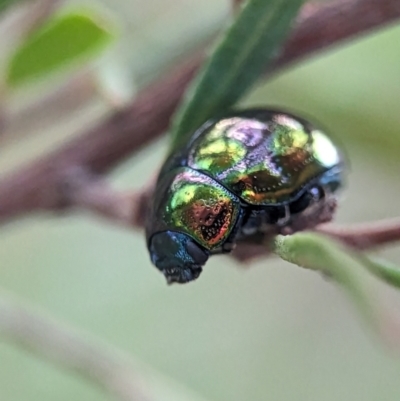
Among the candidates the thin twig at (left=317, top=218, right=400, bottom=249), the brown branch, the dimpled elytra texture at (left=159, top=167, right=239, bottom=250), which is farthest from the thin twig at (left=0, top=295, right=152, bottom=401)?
the thin twig at (left=317, top=218, right=400, bottom=249)

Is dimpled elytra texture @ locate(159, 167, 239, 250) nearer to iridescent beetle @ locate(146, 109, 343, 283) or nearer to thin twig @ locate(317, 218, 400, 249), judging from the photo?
iridescent beetle @ locate(146, 109, 343, 283)

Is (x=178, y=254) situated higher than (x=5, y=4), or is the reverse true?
(x=5, y=4)

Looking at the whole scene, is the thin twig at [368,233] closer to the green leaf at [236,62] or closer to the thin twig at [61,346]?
the green leaf at [236,62]

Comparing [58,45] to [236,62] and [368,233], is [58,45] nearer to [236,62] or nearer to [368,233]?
[236,62]

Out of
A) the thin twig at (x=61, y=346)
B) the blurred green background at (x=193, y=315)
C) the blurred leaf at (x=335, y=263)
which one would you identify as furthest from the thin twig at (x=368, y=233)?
the blurred green background at (x=193, y=315)

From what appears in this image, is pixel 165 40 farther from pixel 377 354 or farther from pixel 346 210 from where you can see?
pixel 377 354

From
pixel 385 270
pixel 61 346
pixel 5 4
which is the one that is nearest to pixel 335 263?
pixel 385 270

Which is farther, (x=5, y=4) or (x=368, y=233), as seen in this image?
(x=5, y=4)
